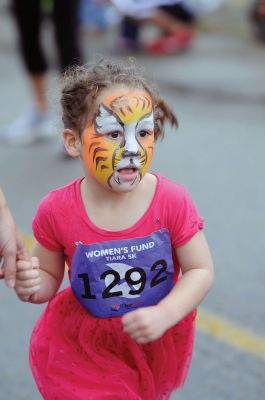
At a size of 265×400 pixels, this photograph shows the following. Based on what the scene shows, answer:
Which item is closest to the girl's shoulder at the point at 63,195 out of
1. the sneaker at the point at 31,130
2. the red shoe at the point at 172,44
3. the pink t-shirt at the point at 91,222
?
the pink t-shirt at the point at 91,222

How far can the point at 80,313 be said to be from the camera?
2.36 meters

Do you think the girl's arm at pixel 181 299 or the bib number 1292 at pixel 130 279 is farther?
the bib number 1292 at pixel 130 279

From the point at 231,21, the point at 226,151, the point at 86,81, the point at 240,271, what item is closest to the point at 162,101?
the point at 86,81

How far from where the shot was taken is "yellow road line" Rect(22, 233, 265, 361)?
3350 millimetres

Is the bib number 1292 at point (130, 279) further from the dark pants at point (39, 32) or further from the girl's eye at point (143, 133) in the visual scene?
the dark pants at point (39, 32)

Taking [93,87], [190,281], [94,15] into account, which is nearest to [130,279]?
[190,281]

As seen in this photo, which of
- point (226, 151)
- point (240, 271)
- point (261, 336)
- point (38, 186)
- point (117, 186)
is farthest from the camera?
point (226, 151)

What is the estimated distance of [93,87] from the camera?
2.19 metres

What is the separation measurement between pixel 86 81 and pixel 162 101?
0.24m

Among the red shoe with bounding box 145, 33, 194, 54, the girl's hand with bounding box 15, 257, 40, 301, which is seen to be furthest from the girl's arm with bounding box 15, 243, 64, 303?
the red shoe with bounding box 145, 33, 194, 54

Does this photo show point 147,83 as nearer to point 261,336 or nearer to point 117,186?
point 117,186

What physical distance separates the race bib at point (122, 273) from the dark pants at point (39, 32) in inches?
124

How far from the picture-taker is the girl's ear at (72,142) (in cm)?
225

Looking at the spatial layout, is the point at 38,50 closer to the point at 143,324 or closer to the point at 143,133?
the point at 143,133
